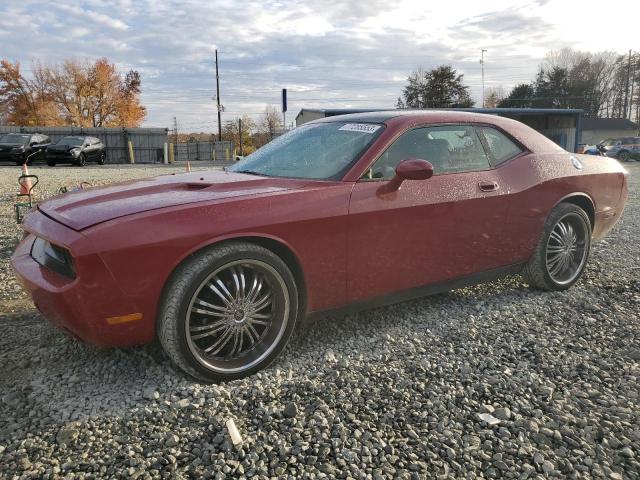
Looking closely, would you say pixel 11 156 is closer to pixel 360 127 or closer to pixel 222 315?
pixel 360 127

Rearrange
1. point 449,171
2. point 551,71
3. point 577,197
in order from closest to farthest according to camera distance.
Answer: point 449,171
point 577,197
point 551,71

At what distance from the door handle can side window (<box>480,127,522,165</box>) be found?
9.7 inches

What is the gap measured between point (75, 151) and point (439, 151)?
22.9m

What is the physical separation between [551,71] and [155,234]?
69866mm

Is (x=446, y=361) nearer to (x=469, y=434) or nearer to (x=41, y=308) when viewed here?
(x=469, y=434)

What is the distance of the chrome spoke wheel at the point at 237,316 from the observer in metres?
2.50

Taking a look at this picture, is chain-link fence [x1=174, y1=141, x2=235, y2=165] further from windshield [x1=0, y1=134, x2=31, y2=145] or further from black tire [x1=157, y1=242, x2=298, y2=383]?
black tire [x1=157, y1=242, x2=298, y2=383]

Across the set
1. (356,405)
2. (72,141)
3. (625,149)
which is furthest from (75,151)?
(625,149)

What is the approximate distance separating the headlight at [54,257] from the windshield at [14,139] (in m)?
23.6

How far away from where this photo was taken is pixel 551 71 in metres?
62.1

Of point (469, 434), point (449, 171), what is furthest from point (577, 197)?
point (469, 434)

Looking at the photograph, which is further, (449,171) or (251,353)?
(449,171)

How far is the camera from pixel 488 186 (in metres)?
3.49

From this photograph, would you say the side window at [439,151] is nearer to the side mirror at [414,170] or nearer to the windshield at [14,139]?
the side mirror at [414,170]
